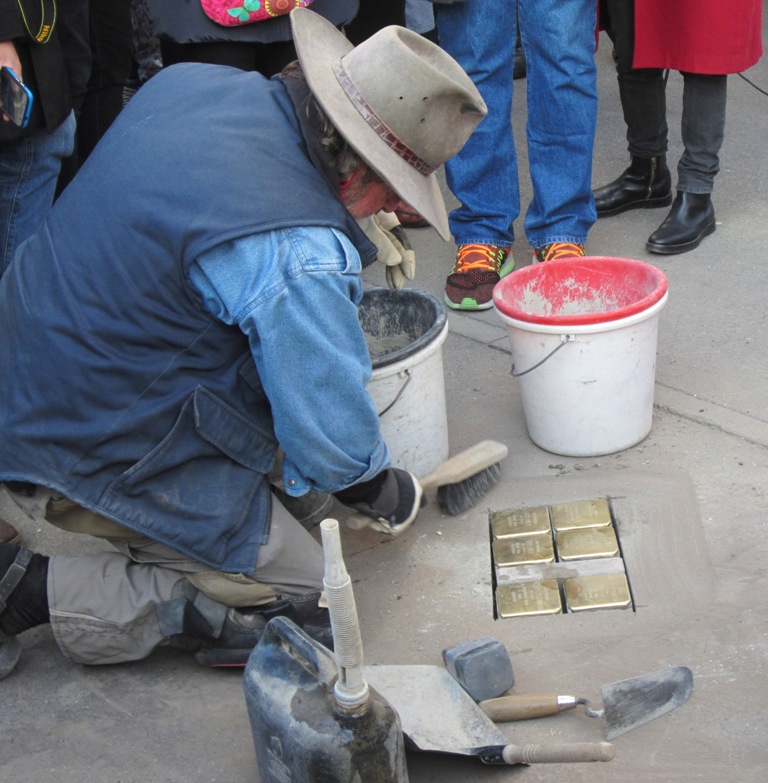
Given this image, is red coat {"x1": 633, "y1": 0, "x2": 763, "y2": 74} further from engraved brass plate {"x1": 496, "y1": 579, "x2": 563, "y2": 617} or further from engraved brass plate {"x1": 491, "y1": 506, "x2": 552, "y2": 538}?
engraved brass plate {"x1": 496, "y1": 579, "x2": 563, "y2": 617}

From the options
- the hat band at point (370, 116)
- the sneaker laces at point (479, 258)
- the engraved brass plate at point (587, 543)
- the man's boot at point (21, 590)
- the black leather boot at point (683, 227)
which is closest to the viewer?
the hat band at point (370, 116)

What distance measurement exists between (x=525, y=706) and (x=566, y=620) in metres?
0.35

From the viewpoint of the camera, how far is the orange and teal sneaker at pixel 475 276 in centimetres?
376

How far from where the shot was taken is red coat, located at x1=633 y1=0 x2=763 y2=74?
3.68 meters

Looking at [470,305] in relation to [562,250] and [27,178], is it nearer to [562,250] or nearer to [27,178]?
[562,250]

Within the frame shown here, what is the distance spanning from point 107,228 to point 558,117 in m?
2.02

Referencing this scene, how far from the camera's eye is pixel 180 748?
2164 millimetres

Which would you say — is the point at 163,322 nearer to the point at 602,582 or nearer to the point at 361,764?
the point at 361,764

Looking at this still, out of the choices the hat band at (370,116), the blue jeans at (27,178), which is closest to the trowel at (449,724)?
the hat band at (370,116)

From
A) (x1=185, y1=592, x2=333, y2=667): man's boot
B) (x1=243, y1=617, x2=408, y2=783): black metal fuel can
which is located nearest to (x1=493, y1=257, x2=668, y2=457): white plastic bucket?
(x1=185, y1=592, x2=333, y2=667): man's boot

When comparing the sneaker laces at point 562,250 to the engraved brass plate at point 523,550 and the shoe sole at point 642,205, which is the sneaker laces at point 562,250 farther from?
the engraved brass plate at point 523,550

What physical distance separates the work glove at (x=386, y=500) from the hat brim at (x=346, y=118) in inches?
21.7

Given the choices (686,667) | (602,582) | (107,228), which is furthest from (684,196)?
(107,228)

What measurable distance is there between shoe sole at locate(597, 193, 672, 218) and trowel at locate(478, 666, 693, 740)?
8.36 feet
